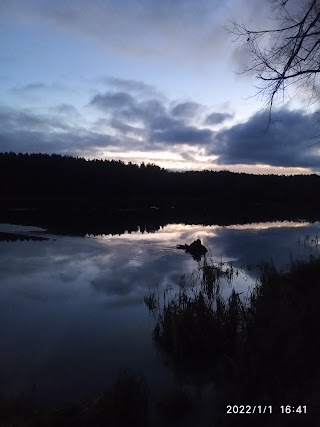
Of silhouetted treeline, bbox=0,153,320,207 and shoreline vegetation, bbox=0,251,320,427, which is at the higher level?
silhouetted treeline, bbox=0,153,320,207

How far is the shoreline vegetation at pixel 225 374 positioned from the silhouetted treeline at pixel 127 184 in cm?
6850

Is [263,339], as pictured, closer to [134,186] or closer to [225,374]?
[225,374]

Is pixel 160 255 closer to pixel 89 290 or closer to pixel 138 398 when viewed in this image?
pixel 89 290

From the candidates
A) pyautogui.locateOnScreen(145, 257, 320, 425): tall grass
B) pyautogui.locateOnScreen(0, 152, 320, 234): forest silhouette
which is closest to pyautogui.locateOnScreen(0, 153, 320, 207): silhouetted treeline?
pyautogui.locateOnScreen(0, 152, 320, 234): forest silhouette

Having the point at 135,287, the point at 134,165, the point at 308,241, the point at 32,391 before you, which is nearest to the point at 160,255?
the point at 135,287

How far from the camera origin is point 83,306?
10648mm

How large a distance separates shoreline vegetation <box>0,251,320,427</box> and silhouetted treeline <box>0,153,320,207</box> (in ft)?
225

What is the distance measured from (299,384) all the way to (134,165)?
4677 inches

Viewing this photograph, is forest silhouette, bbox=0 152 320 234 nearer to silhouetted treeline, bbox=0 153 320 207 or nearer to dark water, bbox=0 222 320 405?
silhouetted treeline, bbox=0 153 320 207

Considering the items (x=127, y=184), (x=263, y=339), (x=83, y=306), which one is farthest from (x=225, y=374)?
(x=127, y=184)

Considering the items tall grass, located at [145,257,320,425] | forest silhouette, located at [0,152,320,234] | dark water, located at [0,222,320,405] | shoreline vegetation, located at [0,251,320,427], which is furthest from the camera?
forest silhouette, located at [0,152,320,234]

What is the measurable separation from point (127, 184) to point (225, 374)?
96.6 meters

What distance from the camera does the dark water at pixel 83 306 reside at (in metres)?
6.77

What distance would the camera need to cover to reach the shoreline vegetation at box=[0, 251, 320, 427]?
4926mm
